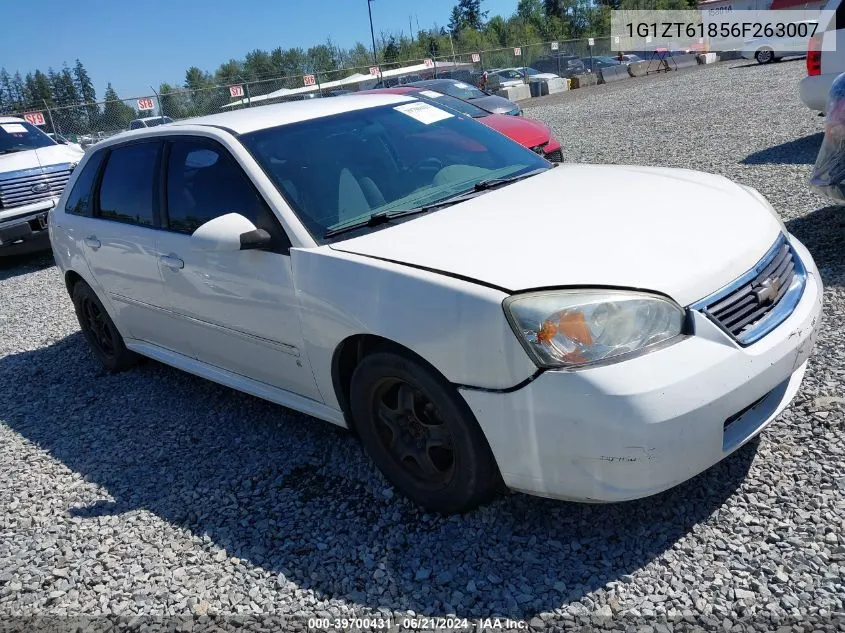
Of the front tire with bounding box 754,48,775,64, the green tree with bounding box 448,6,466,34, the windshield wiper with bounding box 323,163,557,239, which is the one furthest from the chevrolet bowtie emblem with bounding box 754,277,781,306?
the green tree with bounding box 448,6,466,34

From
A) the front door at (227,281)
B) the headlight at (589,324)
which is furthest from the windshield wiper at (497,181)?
the headlight at (589,324)

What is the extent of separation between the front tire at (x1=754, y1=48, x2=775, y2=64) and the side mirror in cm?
2958

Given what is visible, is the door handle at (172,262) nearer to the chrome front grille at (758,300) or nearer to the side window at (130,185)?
the side window at (130,185)

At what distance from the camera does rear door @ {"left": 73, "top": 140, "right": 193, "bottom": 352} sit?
409 centimetres

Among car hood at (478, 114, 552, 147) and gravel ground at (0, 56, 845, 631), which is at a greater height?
car hood at (478, 114, 552, 147)

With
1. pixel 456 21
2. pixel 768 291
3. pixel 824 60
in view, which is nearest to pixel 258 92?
pixel 824 60

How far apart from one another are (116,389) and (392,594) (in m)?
3.18

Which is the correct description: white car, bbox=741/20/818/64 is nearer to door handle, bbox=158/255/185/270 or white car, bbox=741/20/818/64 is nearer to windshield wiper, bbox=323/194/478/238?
windshield wiper, bbox=323/194/478/238

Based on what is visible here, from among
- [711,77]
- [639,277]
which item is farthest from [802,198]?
[711,77]

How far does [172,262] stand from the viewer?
3.82 m

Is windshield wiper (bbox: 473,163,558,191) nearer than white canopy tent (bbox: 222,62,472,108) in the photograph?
Yes

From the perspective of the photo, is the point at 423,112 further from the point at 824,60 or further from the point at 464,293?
the point at 824,60

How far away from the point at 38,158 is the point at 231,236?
8.34 metres

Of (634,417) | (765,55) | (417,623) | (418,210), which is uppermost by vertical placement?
(418,210)
